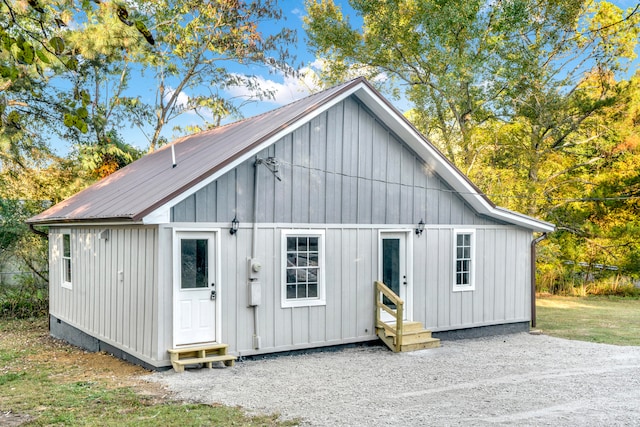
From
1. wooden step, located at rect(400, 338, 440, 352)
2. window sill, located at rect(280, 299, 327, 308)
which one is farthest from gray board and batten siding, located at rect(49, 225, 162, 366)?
wooden step, located at rect(400, 338, 440, 352)

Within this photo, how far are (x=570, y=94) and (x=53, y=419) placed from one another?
21664 mm

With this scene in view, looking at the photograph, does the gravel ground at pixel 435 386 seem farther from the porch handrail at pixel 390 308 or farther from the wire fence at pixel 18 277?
the wire fence at pixel 18 277

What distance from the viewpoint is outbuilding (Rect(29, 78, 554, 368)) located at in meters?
9.06

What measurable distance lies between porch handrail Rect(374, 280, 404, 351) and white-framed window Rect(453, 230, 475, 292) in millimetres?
1918

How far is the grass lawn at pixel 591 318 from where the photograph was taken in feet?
41.4

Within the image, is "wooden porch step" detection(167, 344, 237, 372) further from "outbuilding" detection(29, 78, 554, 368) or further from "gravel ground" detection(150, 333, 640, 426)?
"gravel ground" detection(150, 333, 640, 426)

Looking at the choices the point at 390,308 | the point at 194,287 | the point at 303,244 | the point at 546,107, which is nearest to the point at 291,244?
the point at 303,244

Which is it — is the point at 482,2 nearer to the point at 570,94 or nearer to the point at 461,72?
the point at 461,72

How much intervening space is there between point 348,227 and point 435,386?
370 centimetres

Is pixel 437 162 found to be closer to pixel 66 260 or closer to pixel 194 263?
pixel 194 263

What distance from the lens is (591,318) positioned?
1552 centimetres

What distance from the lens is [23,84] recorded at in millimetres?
15484

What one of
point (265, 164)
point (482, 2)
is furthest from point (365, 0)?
point (265, 164)

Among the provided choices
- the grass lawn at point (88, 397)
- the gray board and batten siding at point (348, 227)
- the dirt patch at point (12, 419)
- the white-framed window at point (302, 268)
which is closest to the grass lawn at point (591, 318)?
the gray board and batten siding at point (348, 227)
